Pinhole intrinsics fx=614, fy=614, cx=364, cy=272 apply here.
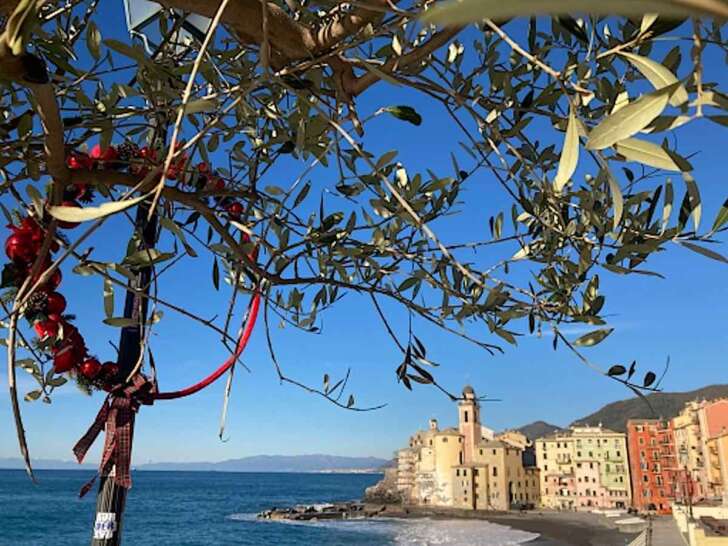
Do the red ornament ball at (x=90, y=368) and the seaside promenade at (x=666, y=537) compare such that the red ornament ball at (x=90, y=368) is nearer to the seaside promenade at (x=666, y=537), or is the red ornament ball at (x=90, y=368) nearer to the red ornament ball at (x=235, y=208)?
the red ornament ball at (x=235, y=208)

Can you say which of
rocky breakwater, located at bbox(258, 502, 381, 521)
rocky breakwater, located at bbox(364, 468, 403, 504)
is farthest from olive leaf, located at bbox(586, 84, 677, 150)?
rocky breakwater, located at bbox(364, 468, 403, 504)

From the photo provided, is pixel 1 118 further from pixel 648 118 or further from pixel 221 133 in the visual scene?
pixel 648 118

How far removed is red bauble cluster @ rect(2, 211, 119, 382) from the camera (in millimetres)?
1389

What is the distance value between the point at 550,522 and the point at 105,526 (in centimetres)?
5230

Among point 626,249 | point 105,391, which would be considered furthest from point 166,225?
point 626,249

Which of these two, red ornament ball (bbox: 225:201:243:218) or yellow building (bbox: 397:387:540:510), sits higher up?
red ornament ball (bbox: 225:201:243:218)

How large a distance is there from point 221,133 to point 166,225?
0.66 meters

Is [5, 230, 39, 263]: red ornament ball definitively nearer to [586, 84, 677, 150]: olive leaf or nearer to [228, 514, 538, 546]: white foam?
[586, 84, 677, 150]: olive leaf

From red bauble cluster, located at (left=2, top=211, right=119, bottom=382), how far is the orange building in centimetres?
5071

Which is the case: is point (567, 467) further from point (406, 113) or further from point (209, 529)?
point (406, 113)

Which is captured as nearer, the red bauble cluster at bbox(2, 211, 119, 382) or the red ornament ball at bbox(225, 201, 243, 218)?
the red bauble cluster at bbox(2, 211, 119, 382)

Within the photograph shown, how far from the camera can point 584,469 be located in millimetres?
50219

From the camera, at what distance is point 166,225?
1.16 m

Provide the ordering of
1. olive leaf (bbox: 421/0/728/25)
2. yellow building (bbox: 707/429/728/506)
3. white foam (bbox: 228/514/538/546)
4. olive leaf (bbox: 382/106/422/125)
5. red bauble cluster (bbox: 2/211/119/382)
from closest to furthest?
olive leaf (bbox: 421/0/728/25) → olive leaf (bbox: 382/106/422/125) → red bauble cluster (bbox: 2/211/119/382) → yellow building (bbox: 707/429/728/506) → white foam (bbox: 228/514/538/546)
